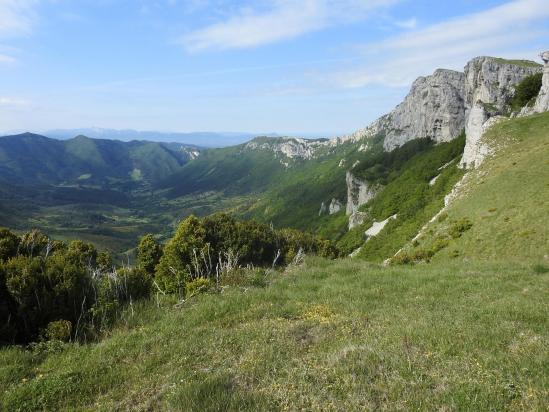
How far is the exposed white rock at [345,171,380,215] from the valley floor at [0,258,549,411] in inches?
5493

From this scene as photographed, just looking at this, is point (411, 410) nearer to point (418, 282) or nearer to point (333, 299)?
point (333, 299)

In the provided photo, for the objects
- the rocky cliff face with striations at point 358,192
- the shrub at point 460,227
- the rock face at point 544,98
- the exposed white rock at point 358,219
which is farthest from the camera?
the rocky cliff face with striations at point 358,192

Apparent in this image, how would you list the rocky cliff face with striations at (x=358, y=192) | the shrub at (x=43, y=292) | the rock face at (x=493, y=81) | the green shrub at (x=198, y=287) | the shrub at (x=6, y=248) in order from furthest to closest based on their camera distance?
the rocky cliff face with striations at (x=358, y=192), the rock face at (x=493, y=81), the shrub at (x=6, y=248), the green shrub at (x=198, y=287), the shrub at (x=43, y=292)

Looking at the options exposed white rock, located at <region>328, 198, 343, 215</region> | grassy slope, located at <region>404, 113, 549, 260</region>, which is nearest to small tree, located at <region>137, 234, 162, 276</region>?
grassy slope, located at <region>404, 113, 549, 260</region>

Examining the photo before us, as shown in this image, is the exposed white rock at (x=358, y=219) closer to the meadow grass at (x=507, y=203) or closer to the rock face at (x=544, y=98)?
the rock face at (x=544, y=98)

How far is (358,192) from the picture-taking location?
16438 cm

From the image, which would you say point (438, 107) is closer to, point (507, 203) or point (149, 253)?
point (507, 203)

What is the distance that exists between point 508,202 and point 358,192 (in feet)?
423

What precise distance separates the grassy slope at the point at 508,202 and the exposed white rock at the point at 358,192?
97682 millimetres

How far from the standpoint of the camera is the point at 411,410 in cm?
627

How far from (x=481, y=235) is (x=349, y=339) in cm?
2953

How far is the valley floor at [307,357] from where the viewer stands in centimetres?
689

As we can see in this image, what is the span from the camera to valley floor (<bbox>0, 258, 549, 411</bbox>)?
6.89 metres

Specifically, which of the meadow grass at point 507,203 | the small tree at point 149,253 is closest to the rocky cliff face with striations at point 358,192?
the meadow grass at point 507,203
